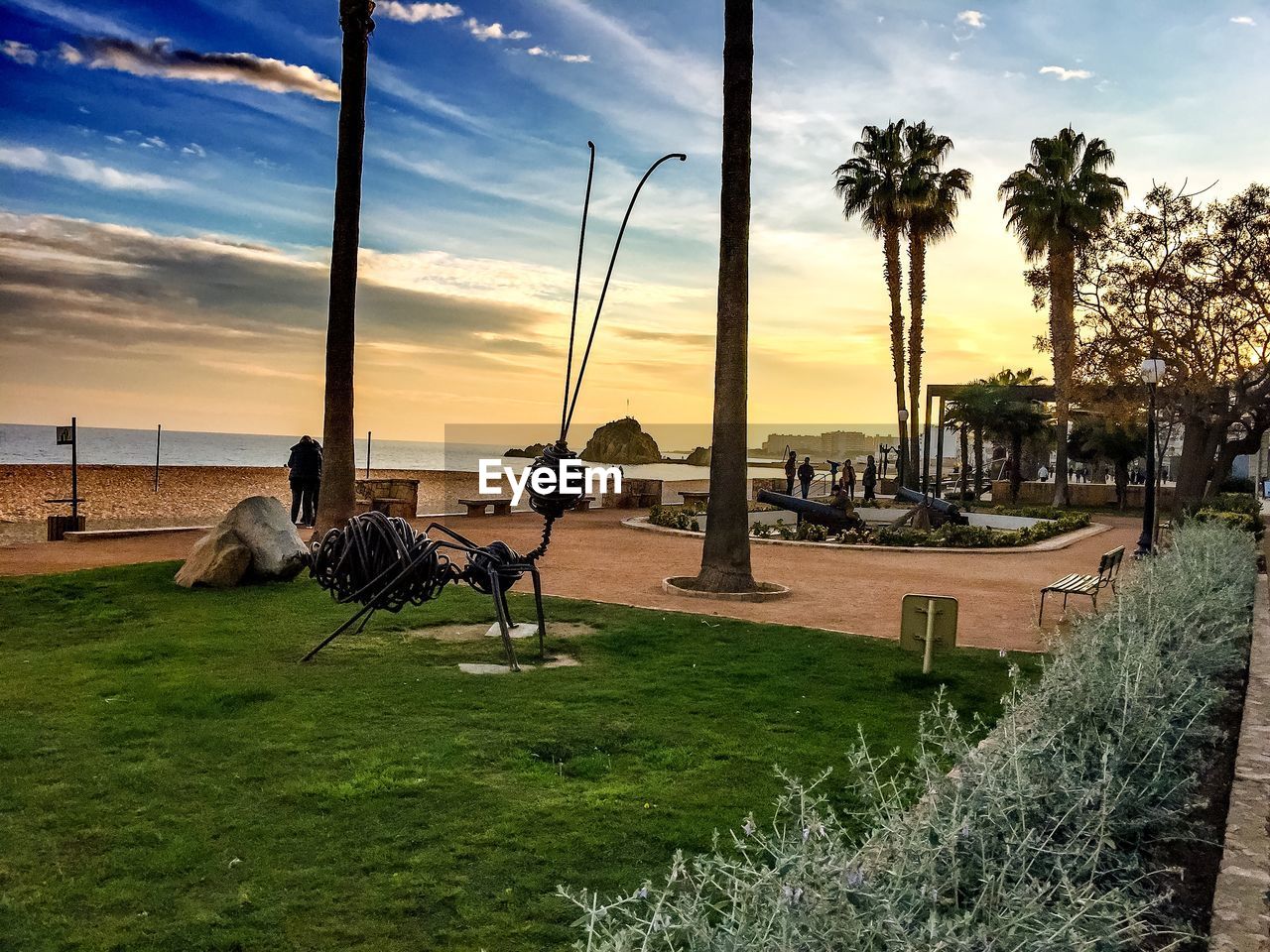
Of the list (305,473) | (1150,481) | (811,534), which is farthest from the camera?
(811,534)

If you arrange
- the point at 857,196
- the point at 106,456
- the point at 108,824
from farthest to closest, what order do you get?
the point at 106,456, the point at 857,196, the point at 108,824

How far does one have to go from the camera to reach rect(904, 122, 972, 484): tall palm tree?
3794 centimetres

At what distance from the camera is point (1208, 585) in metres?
8.38

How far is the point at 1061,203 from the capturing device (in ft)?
112

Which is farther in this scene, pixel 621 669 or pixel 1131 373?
pixel 1131 373

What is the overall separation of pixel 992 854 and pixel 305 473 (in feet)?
56.3

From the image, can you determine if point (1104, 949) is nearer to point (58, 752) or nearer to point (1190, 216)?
point (58, 752)

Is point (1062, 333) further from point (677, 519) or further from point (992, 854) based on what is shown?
point (992, 854)

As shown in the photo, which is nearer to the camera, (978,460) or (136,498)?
(136,498)

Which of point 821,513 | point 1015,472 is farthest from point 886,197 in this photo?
point 821,513

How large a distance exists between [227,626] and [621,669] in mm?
3644

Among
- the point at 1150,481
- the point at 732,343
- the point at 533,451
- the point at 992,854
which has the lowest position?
the point at 992,854

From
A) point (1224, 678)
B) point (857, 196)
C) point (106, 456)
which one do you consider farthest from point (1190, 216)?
point (106, 456)

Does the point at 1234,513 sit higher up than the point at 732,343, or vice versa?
the point at 732,343
